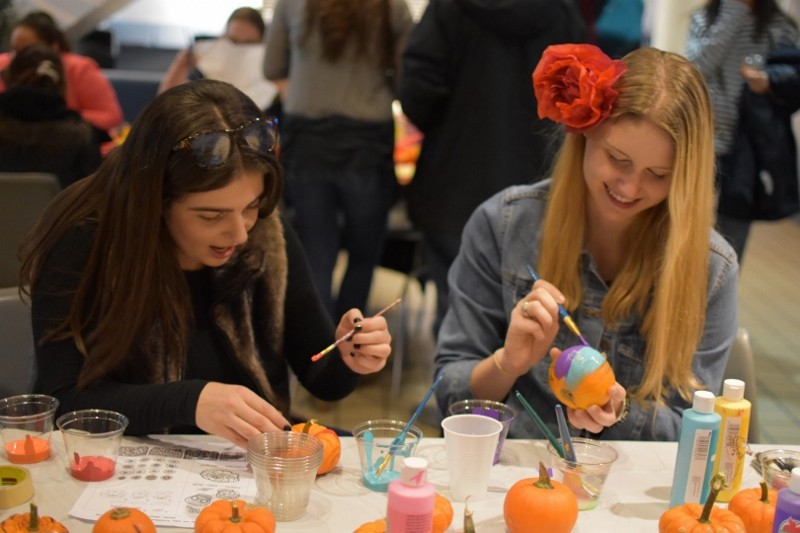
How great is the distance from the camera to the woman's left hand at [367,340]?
6.12 ft

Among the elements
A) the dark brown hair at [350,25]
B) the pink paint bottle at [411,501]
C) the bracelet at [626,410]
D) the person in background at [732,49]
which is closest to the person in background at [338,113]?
the dark brown hair at [350,25]

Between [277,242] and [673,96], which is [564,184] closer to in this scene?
[673,96]

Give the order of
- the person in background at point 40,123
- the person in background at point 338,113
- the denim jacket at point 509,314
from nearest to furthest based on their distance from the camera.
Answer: the denim jacket at point 509,314
the person in background at point 338,113
the person in background at point 40,123

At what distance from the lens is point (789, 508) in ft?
4.30

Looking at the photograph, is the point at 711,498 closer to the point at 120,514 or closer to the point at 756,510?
the point at 756,510

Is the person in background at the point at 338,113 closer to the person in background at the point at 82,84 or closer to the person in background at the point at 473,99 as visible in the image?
the person in background at the point at 473,99

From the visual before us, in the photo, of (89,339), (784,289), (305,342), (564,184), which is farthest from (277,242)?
(784,289)

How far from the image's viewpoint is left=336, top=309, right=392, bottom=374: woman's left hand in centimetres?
186

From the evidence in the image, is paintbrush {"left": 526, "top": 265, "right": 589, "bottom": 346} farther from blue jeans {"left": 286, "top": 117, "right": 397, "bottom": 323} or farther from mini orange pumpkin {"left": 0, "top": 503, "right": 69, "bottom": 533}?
blue jeans {"left": 286, "top": 117, "right": 397, "bottom": 323}

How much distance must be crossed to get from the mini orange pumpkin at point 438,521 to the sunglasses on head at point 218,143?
2.47ft

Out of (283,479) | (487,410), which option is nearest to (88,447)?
(283,479)

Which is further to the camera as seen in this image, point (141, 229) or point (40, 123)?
point (40, 123)

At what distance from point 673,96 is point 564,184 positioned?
0.30m

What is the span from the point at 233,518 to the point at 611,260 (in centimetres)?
110
